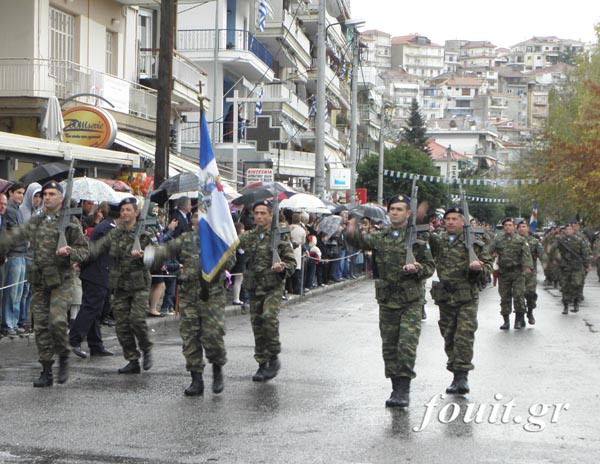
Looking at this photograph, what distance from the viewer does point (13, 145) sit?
18125 mm

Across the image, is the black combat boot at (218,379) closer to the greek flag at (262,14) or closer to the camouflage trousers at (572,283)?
the camouflage trousers at (572,283)

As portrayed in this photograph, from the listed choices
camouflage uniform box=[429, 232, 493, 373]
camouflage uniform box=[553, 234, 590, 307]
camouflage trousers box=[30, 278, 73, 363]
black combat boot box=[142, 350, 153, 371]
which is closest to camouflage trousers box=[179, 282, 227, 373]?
camouflage trousers box=[30, 278, 73, 363]

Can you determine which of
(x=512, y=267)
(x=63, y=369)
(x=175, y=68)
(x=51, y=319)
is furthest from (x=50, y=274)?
(x=175, y=68)

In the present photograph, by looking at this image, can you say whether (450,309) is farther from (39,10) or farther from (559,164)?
(559,164)

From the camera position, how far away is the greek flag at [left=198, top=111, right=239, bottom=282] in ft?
32.0

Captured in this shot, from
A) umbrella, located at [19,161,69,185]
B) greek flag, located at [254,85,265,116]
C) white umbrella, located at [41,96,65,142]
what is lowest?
umbrella, located at [19,161,69,185]

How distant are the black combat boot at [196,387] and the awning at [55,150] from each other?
9.29 m

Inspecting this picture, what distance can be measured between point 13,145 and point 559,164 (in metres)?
31.9

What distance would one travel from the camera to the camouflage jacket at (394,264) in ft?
31.3

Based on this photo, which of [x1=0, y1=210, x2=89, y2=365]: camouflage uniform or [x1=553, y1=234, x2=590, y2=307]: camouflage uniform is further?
[x1=553, y1=234, x2=590, y2=307]: camouflage uniform

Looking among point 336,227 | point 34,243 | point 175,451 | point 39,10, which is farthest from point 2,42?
point 175,451

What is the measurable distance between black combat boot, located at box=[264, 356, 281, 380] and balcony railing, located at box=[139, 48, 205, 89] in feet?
68.8

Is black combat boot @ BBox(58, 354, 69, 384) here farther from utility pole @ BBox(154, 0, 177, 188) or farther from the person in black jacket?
utility pole @ BBox(154, 0, 177, 188)

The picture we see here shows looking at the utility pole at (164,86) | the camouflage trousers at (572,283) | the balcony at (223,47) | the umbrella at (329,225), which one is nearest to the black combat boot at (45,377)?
the utility pole at (164,86)
